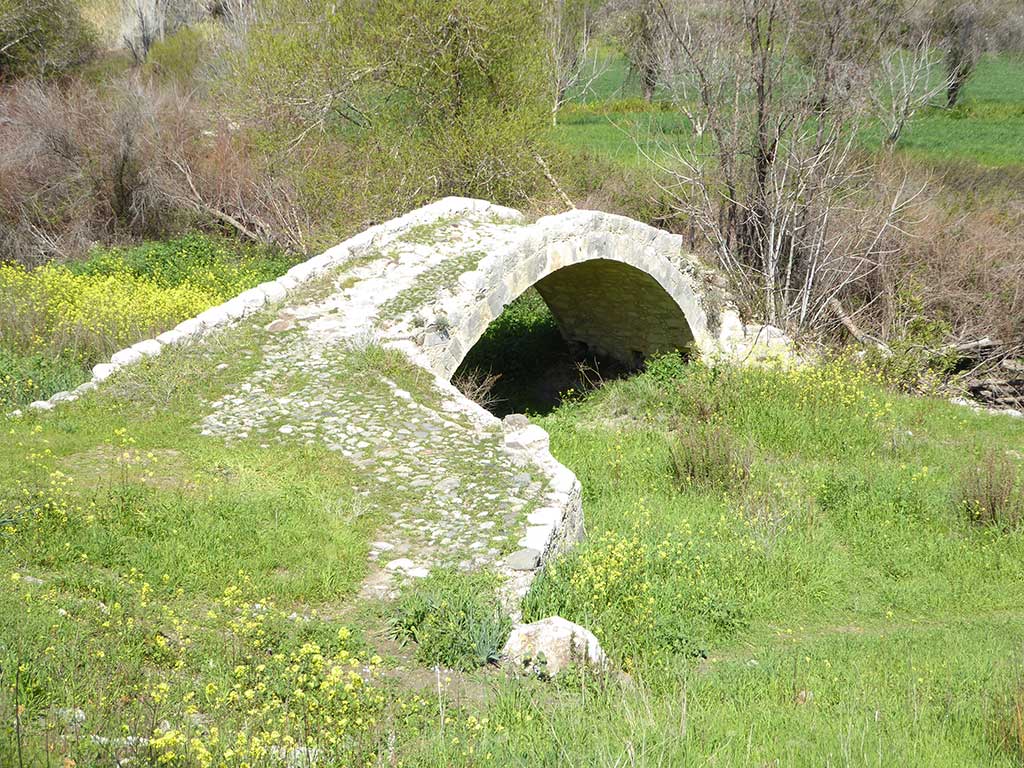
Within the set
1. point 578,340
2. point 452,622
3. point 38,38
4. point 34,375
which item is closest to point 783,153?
point 578,340

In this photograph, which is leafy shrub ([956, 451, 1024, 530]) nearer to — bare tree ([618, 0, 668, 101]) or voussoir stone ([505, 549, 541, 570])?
voussoir stone ([505, 549, 541, 570])

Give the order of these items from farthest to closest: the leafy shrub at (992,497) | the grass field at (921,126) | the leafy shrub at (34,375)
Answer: the grass field at (921,126) < the leafy shrub at (34,375) < the leafy shrub at (992,497)

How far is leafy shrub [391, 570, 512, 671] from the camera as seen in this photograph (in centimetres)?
518

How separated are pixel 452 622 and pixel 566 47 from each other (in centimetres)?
2281

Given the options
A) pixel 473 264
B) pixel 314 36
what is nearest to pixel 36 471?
pixel 473 264

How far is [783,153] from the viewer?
595 inches

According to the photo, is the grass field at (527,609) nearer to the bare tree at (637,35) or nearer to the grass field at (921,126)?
the grass field at (921,126)

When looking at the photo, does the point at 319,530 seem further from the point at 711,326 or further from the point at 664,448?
the point at 711,326

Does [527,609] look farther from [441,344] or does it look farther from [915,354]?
[915,354]

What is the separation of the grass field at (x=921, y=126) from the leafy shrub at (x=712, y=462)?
885cm

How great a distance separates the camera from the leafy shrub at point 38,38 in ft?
81.2

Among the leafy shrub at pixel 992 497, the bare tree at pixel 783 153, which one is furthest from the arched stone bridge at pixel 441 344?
the leafy shrub at pixel 992 497

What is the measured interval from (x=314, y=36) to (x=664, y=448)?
1044 centimetres

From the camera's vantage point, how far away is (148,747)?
10.8 ft
